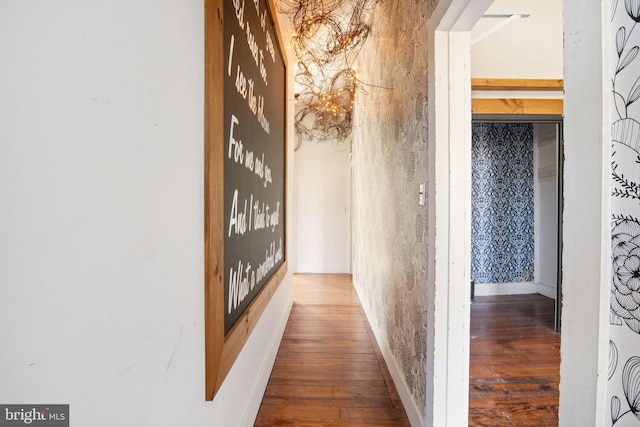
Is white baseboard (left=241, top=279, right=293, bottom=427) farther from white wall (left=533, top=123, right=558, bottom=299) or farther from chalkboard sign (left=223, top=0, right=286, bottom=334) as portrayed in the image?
white wall (left=533, top=123, right=558, bottom=299)

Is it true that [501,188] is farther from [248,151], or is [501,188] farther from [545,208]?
[248,151]

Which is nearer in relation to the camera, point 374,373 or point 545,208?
point 374,373

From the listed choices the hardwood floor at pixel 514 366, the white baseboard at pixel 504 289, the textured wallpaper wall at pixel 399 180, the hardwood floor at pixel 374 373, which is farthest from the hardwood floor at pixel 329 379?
the white baseboard at pixel 504 289

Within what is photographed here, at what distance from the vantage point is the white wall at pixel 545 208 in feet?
11.6

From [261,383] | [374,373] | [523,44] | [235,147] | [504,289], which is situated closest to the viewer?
[235,147]

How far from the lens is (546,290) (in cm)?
365

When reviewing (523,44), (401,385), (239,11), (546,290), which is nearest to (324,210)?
(546,290)

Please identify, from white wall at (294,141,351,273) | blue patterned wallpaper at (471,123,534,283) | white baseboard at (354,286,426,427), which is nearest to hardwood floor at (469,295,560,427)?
white baseboard at (354,286,426,427)

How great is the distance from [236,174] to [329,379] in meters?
1.45

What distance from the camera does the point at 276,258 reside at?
7.04 ft
